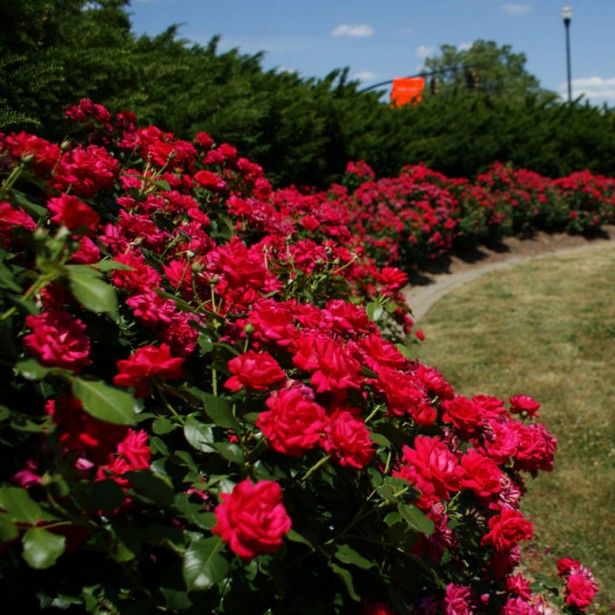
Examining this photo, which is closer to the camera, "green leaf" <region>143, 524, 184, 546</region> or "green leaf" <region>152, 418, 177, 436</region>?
"green leaf" <region>143, 524, 184, 546</region>

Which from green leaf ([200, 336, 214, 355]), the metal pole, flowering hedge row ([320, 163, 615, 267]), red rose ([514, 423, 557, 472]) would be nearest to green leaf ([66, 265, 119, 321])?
green leaf ([200, 336, 214, 355])

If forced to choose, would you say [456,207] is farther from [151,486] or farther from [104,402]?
[104,402]

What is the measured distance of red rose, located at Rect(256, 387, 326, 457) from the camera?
1143 millimetres

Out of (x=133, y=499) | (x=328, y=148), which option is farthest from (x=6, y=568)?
(x=328, y=148)

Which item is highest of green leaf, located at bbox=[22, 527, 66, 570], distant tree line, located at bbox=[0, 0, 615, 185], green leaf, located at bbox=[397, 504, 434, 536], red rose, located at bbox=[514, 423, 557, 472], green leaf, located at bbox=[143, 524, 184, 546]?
distant tree line, located at bbox=[0, 0, 615, 185]

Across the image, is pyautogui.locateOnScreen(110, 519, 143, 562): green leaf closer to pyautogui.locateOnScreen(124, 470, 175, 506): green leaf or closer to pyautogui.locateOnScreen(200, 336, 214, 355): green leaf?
pyautogui.locateOnScreen(124, 470, 175, 506): green leaf

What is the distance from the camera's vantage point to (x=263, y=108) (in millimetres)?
6641

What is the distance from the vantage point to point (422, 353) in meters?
6.25

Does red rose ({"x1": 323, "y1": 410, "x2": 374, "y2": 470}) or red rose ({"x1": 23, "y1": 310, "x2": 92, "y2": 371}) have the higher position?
red rose ({"x1": 23, "y1": 310, "x2": 92, "y2": 371})

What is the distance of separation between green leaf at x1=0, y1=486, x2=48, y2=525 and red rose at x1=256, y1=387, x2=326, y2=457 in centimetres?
39

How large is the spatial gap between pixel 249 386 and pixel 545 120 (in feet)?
47.3

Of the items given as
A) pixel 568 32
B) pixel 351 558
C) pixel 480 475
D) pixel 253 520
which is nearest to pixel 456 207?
pixel 480 475

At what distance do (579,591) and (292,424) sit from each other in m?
1.71

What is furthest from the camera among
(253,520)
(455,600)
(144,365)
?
(455,600)
